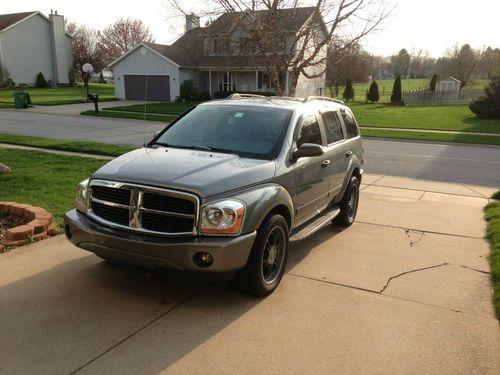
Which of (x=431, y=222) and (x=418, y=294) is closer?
(x=418, y=294)

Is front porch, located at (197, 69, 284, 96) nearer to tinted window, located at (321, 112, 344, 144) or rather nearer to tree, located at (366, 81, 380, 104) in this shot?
tree, located at (366, 81, 380, 104)

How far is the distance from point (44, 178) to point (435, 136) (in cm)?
1707

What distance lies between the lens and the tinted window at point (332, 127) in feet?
19.8

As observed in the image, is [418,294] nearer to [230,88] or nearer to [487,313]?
[487,313]

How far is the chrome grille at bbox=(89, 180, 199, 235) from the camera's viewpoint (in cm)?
385

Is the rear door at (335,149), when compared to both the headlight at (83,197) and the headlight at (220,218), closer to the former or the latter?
the headlight at (220,218)

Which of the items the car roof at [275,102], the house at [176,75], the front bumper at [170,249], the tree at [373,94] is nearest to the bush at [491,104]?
the house at [176,75]

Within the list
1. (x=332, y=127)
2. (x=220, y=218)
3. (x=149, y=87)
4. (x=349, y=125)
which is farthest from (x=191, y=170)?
(x=149, y=87)

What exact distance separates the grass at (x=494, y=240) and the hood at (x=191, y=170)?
2.48 metres

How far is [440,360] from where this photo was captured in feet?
11.3

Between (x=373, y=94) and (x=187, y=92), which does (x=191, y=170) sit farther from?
(x=373, y=94)

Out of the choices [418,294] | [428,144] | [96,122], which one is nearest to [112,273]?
[418,294]

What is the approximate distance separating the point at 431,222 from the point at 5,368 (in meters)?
6.00

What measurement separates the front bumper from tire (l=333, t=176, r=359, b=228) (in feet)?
9.40
